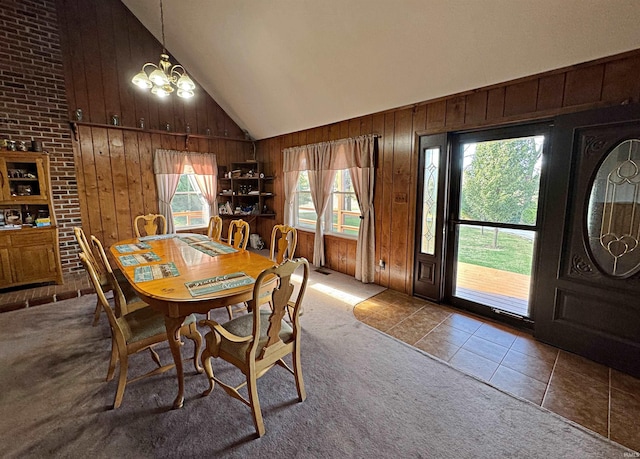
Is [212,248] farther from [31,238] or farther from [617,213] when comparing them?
[617,213]

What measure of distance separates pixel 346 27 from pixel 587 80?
2.15m

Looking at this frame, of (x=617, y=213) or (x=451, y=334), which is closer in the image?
(x=617, y=213)

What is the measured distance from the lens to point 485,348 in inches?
99.3

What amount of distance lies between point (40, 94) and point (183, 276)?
4037 millimetres

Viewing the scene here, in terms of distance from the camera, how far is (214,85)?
508cm

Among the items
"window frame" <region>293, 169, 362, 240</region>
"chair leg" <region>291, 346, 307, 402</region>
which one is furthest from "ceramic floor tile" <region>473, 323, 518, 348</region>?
"window frame" <region>293, 169, 362, 240</region>

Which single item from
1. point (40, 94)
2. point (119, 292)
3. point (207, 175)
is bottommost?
point (119, 292)

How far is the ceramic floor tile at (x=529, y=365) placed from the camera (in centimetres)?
217

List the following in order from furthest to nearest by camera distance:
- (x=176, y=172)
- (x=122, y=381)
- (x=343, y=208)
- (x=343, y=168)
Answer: (x=176, y=172), (x=343, y=208), (x=343, y=168), (x=122, y=381)

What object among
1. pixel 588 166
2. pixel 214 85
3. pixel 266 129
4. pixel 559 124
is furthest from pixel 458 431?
pixel 214 85

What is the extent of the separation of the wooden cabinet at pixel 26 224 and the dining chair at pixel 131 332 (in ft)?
8.72

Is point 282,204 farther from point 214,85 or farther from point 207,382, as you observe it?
point 207,382

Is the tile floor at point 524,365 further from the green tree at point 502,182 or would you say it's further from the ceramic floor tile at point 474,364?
the green tree at point 502,182

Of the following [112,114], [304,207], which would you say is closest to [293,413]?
[304,207]
